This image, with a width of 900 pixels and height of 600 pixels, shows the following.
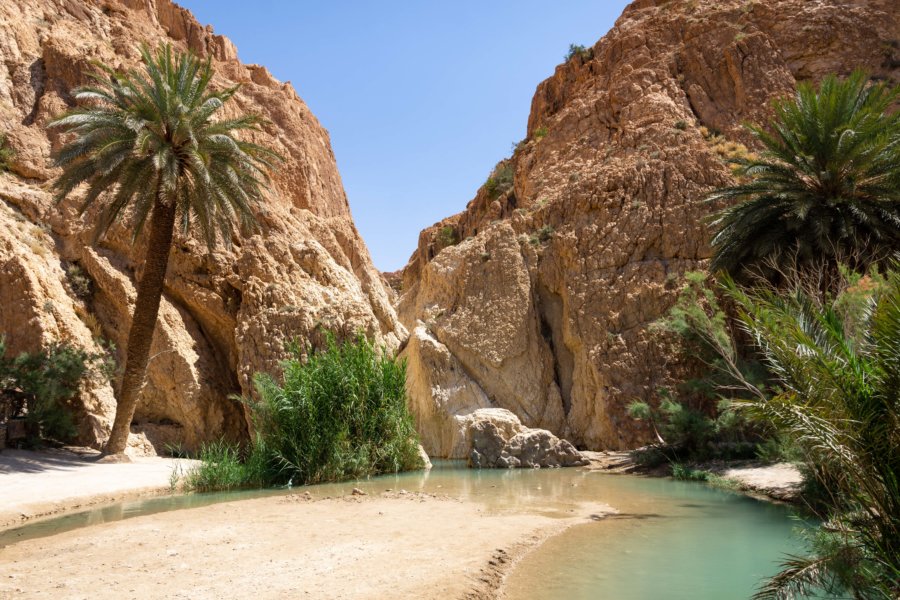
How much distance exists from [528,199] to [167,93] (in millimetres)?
15594

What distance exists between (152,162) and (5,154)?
9.73m

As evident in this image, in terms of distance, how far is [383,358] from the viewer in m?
14.9

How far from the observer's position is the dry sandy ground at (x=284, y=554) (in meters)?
5.04

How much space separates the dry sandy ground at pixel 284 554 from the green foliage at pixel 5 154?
17824 millimetres

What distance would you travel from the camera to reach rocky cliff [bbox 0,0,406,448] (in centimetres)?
1730

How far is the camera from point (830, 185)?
1577cm

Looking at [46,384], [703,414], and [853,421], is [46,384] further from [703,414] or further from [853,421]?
[703,414]

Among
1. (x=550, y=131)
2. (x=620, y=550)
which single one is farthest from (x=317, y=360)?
(x=550, y=131)

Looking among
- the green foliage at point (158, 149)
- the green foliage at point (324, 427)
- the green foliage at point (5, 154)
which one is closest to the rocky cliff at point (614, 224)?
the green foliage at point (324, 427)

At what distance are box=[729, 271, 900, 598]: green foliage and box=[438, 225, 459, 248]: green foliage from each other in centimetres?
3083

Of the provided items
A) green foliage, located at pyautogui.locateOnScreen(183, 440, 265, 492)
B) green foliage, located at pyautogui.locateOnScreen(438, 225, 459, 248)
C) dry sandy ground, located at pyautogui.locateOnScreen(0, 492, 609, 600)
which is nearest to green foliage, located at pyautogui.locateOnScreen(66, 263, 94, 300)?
green foliage, located at pyautogui.locateOnScreen(183, 440, 265, 492)

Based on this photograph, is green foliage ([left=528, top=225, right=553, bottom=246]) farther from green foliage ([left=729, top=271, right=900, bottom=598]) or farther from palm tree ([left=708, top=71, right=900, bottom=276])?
green foliage ([left=729, top=271, right=900, bottom=598])

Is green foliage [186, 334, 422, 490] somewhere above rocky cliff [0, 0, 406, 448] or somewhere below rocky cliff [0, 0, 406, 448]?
below

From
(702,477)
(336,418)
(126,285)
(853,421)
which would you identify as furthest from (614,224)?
(853,421)
